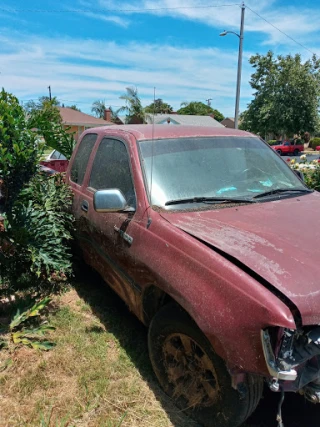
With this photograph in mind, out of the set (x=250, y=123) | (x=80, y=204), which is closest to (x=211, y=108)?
(x=250, y=123)

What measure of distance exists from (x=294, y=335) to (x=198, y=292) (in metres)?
0.52

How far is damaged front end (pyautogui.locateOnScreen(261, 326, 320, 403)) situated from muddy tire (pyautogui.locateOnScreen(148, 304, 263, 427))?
221 millimetres

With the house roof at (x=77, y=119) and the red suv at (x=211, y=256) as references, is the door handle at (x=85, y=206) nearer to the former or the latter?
the red suv at (x=211, y=256)

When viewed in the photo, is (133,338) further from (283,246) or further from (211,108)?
(211,108)

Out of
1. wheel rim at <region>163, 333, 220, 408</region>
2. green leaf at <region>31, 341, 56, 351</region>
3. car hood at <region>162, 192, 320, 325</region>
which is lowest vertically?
green leaf at <region>31, 341, 56, 351</region>

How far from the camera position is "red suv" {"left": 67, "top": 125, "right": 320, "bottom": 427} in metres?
1.75

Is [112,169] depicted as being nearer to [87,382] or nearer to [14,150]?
[14,150]

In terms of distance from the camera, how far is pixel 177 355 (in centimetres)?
234

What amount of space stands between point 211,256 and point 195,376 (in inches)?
30.8

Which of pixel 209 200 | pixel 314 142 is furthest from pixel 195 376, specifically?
pixel 314 142

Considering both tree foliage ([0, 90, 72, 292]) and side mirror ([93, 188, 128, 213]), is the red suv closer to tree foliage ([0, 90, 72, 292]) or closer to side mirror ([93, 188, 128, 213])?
side mirror ([93, 188, 128, 213])

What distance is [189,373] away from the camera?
2291mm

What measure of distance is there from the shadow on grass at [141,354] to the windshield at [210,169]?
1325 millimetres

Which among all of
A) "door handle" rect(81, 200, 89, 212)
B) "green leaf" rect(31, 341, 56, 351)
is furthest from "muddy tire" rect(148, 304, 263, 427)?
"door handle" rect(81, 200, 89, 212)
